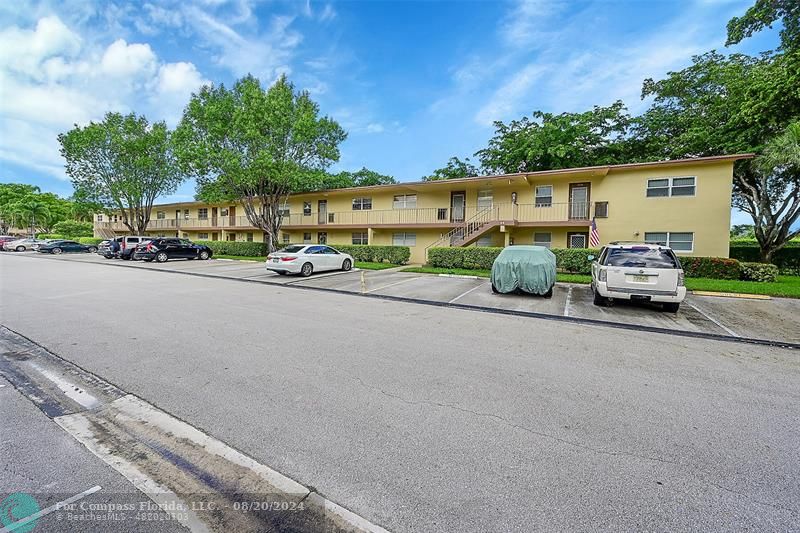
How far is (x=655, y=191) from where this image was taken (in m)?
17.4

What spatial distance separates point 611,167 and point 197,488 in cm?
2043

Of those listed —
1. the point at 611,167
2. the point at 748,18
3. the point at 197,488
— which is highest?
the point at 748,18

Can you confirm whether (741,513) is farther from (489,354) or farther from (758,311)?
(758,311)

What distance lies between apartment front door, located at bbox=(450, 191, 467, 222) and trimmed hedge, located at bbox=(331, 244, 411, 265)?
3626 millimetres

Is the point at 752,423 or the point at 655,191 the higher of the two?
the point at 655,191

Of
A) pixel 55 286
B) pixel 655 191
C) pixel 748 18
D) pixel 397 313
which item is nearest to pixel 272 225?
pixel 55 286

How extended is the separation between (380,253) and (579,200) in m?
11.9

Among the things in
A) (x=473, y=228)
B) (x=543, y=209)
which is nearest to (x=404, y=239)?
(x=473, y=228)

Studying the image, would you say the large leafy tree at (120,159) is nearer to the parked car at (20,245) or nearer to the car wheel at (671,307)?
the parked car at (20,245)

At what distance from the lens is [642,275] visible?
8.16m

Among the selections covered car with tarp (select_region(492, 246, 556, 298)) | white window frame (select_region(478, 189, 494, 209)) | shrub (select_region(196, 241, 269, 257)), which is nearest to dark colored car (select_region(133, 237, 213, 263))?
shrub (select_region(196, 241, 269, 257))

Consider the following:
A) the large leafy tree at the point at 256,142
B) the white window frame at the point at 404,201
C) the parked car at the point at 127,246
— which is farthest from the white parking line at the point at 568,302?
the parked car at the point at 127,246

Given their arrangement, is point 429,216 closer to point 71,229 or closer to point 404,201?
point 404,201

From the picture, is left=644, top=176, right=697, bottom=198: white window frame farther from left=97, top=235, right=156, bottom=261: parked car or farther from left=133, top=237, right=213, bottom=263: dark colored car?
left=97, top=235, right=156, bottom=261: parked car
